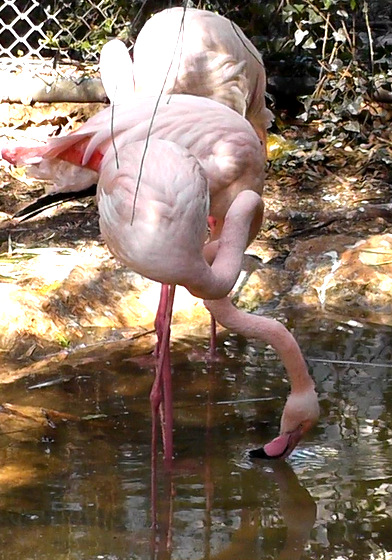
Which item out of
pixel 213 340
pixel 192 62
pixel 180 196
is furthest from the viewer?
pixel 192 62

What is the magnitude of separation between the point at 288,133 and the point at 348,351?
95.0 inches

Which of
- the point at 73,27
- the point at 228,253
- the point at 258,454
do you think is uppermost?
the point at 228,253

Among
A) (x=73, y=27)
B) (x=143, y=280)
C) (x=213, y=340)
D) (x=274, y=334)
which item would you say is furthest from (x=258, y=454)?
(x=73, y=27)

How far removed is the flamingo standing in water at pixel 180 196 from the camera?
9.41ft

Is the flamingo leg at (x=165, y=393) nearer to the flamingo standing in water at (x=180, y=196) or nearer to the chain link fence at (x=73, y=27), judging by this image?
the flamingo standing in water at (x=180, y=196)

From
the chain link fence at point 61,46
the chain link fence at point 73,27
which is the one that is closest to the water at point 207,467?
the chain link fence at point 61,46

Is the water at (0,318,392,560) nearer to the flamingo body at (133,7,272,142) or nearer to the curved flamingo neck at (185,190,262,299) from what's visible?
the curved flamingo neck at (185,190,262,299)

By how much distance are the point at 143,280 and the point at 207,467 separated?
1.40 m

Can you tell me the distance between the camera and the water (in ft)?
8.61

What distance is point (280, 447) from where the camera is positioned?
3084 mm

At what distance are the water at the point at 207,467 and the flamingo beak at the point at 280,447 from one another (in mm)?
29

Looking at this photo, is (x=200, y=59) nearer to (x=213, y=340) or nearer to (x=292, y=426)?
(x=213, y=340)

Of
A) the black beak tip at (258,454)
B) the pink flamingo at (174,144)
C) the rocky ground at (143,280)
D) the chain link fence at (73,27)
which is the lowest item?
the rocky ground at (143,280)

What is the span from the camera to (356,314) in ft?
13.8
